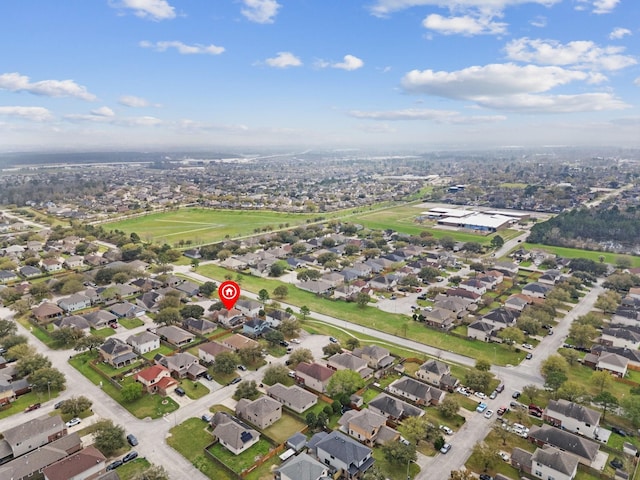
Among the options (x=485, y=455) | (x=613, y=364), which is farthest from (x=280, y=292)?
(x=613, y=364)

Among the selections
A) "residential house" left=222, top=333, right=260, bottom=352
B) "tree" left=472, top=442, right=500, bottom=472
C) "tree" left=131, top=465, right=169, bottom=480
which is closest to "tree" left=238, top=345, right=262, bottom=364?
"residential house" left=222, top=333, right=260, bottom=352

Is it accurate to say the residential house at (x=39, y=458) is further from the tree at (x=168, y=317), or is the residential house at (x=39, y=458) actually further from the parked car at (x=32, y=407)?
the tree at (x=168, y=317)

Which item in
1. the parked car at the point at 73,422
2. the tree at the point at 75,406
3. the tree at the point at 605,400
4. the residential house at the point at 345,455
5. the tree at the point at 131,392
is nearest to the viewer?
the residential house at the point at 345,455

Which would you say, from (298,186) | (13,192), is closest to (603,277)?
(298,186)

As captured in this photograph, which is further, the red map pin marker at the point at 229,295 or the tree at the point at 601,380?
the red map pin marker at the point at 229,295

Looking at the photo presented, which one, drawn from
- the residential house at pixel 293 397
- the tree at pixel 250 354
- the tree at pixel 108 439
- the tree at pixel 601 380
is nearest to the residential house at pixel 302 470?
the residential house at pixel 293 397

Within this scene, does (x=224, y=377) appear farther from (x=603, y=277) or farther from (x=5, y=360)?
(x=603, y=277)

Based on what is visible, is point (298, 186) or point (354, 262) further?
point (298, 186)
